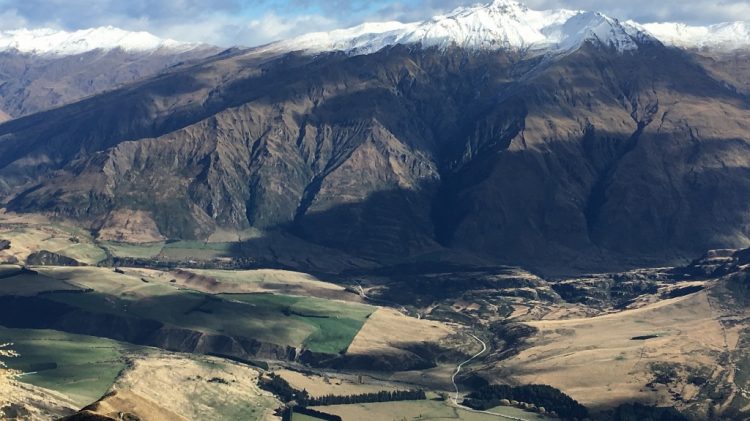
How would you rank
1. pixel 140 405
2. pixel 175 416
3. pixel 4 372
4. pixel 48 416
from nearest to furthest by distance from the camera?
1. pixel 4 372
2. pixel 140 405
3. pixel 175 416
4. pixel 48 416

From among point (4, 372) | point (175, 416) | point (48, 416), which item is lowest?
point (48, 416)

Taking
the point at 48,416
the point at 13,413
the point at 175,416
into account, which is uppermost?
the point at 175,416

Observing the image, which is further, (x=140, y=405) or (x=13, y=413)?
(x=13, y=413)

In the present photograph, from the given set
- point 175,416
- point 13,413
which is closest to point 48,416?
point 13,413

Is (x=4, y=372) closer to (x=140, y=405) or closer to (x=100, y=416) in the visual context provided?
(x=100, y=416)

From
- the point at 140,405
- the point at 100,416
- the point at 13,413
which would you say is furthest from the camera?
the point at 13,413

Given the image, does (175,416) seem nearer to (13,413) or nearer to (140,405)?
(140,405)

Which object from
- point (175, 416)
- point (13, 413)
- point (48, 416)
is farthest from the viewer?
point (48, 416)

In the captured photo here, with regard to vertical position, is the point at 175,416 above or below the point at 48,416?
above

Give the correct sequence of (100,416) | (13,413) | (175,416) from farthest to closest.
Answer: (13,413), (175,416), (100,416)

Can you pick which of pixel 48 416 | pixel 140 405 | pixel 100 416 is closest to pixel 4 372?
pixel 100 416
